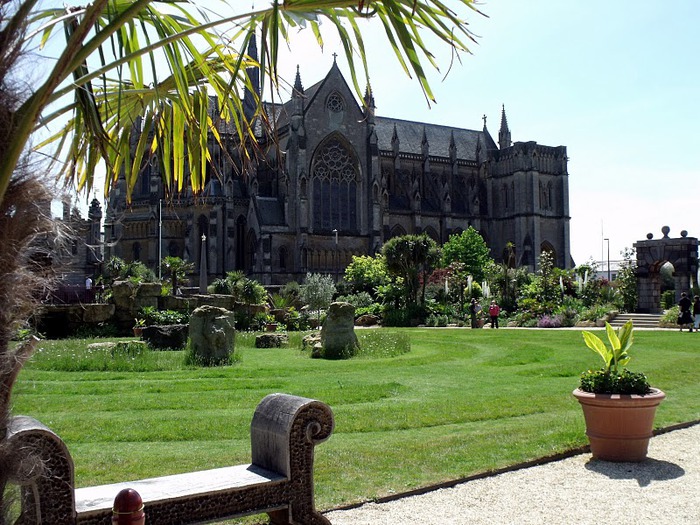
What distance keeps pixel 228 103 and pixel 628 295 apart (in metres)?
30.7

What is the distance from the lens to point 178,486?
430 cm

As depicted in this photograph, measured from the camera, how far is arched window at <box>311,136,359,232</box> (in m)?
53.8

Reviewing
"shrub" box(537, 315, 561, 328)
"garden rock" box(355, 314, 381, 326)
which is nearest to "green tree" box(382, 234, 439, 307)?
"garden rock" box(355, 314, 381, 326)

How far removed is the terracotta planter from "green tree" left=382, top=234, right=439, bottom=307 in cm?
2569

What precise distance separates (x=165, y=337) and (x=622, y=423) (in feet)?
41.4

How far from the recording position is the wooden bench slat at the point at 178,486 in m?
3.97

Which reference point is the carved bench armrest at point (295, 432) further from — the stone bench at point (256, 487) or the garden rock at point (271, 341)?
the garden rock at point (271, 341)

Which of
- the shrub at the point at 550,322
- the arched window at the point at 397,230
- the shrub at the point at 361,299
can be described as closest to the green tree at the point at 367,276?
the shrub at the point at 361,299

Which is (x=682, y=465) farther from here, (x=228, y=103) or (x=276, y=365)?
(x=276, y=365)

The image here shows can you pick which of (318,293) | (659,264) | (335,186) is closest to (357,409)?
(318,293)

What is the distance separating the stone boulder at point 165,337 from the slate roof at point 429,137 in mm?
48528

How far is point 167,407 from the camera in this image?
373 inches

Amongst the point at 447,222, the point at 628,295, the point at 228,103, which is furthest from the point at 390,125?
the point at 228,103

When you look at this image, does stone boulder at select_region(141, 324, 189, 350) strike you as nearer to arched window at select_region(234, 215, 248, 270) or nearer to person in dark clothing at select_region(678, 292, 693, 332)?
person in dark clothing at select_region(678, 292, 693, 332)
